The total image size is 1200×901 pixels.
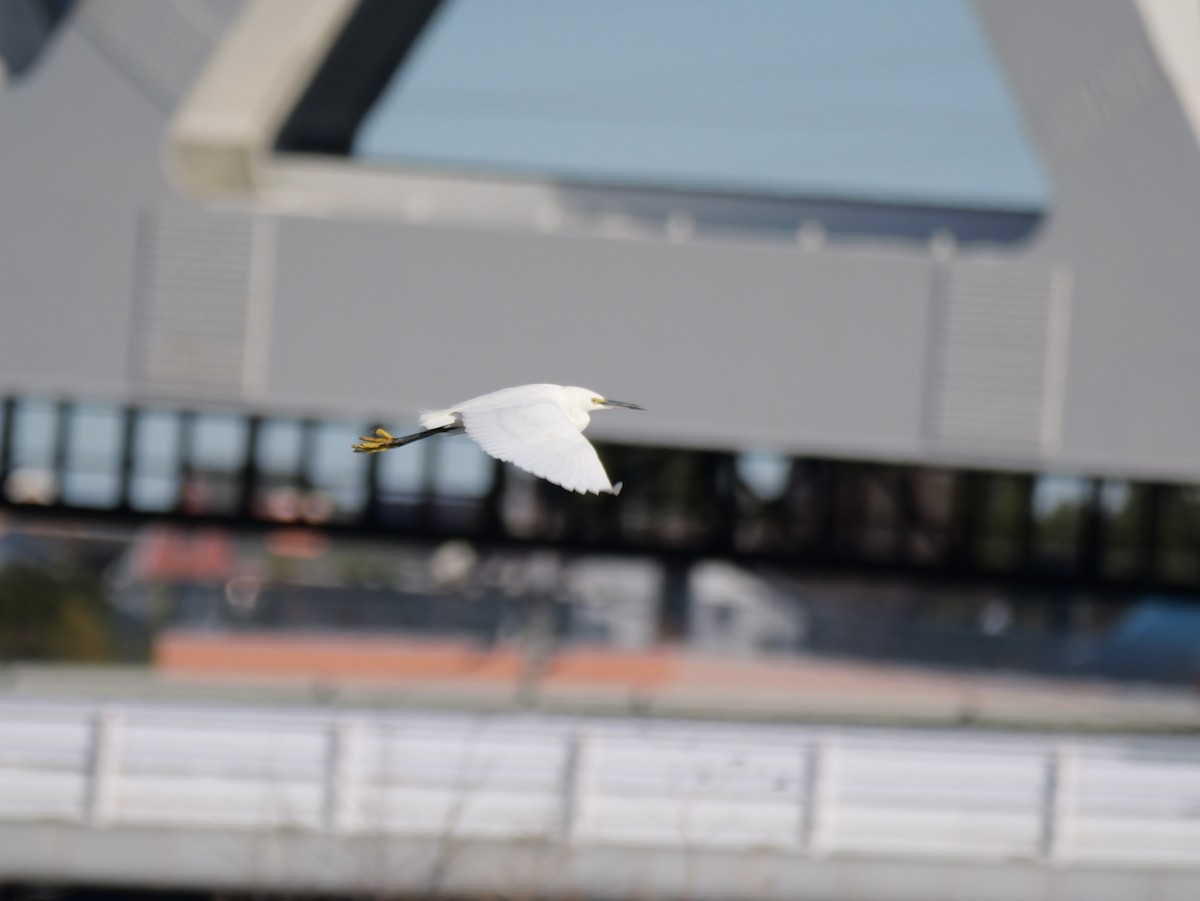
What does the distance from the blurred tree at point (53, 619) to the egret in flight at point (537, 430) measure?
1151cm

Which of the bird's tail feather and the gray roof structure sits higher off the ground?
the gray roof structure

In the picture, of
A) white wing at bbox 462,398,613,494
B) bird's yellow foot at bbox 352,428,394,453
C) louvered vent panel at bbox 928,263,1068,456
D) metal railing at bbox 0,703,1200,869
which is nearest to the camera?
white wing at bbox 462,398,613,494

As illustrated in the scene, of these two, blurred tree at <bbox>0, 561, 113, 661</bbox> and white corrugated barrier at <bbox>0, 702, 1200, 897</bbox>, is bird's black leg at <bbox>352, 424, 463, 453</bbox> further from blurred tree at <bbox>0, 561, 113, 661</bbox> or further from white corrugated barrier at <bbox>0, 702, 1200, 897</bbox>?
blurred tree at <bbox>0, 561, 113, 661</bbox>

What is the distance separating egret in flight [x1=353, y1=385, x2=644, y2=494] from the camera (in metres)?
4.16

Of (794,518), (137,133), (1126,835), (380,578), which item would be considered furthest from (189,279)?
(1126,835)

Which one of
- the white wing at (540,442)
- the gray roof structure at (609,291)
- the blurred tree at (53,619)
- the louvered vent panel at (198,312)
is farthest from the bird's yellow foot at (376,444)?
the blurred tree at (53,619)

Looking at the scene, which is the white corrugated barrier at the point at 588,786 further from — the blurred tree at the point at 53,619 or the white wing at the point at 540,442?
the blurred tree at the point at 53,619

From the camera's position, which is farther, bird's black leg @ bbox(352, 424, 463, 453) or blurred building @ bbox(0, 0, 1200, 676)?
blurred building @ bbox(0, 0, 1200, 676)

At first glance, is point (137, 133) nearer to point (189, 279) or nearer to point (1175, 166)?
point (189, 279)

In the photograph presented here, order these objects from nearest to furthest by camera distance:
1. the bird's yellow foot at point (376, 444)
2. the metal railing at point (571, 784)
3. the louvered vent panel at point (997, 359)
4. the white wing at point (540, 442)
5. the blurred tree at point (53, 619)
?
the white wing at point (540, 442) < the bird's yellow foot at point (376, 444) < the metal railing at point (571, 784) < the louvered vent panel at point (997, 359) < the blurred tree at point (53, 619)

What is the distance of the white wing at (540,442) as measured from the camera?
13.5 feet

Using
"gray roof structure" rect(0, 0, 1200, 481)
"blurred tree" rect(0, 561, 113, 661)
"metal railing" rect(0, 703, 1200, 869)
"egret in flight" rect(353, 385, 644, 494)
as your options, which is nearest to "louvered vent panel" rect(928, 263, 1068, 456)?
"gray roof structure" rect(0, 0, 1200, 481)

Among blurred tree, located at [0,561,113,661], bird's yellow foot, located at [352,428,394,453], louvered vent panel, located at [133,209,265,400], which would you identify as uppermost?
louvered vent panel, located at [133,209,265,400]

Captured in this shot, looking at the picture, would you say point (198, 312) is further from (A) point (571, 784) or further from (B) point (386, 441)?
(B) point (386, 441)
